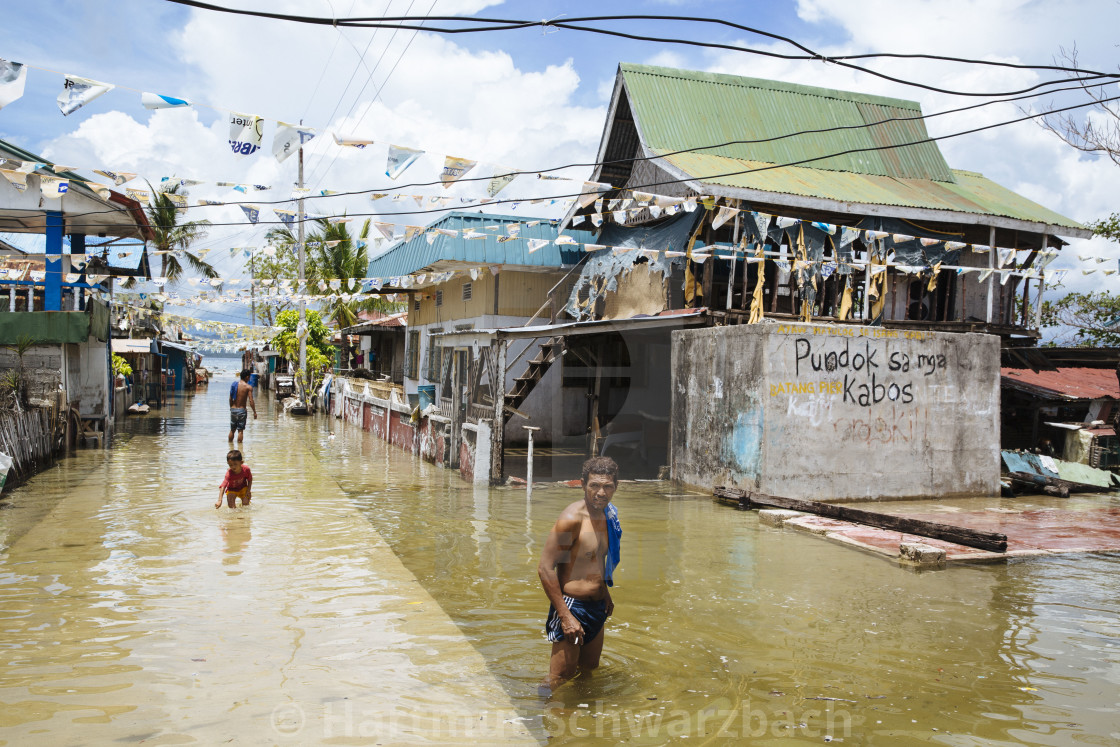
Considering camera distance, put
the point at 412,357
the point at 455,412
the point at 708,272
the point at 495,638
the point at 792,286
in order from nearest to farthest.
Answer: the point at 495,638 < the point at 708,272 < the point at 455,412 < the point at 792,286 < the point at 412,357

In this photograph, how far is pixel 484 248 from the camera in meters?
20.8

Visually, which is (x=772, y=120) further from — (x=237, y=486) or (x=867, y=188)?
(x=237, y=486)

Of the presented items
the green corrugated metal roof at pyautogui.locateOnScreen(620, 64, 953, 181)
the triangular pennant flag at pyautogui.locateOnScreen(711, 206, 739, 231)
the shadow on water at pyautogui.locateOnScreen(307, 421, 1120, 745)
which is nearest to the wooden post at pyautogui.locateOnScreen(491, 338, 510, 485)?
the shadow on water at pyautogui.locateOnScreen(307, 421, 1120, 745)

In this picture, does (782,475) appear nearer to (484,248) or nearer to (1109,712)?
(1109,712)

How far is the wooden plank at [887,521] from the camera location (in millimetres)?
9641

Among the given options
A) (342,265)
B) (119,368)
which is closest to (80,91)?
(119,368)

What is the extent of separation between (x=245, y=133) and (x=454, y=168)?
284cm

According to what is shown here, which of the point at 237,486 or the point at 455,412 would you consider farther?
the point at 455,412

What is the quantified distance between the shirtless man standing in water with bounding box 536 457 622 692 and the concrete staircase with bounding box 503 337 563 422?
10761 mm

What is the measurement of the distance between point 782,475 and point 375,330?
2402 centimetres

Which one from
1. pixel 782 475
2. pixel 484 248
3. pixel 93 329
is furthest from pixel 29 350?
pixel 782 475

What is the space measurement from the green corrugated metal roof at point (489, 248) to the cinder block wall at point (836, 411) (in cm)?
695

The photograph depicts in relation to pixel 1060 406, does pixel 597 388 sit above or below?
above

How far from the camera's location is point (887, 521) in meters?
11.0
